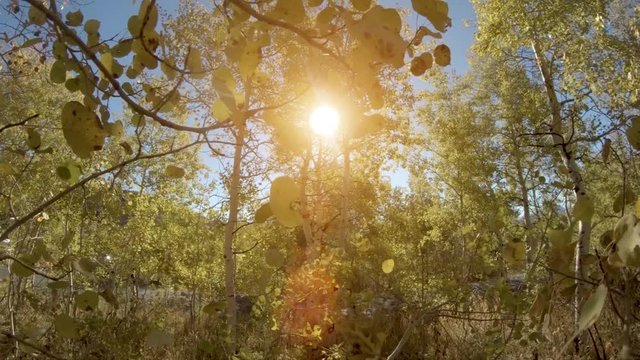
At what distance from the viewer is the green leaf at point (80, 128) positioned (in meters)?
0.56

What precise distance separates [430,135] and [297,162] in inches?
229

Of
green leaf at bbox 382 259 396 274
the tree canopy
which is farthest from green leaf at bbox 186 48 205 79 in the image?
green leaf at bbox 382 259 396 274

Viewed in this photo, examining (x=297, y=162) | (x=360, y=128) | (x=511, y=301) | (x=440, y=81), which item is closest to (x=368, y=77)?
(x=360, y=128)

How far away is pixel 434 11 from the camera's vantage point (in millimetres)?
481

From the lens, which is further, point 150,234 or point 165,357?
point 150,234

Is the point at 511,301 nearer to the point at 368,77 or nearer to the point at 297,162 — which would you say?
the point at 368,77

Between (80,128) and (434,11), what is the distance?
0.49 m

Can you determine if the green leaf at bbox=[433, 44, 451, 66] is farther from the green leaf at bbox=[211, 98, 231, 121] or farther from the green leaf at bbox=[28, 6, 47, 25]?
the green leaf at bbox=[28, 6, 47, 25]

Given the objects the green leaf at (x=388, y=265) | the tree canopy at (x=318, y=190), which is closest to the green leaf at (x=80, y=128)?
the tree canopy at (x=318, y=190)

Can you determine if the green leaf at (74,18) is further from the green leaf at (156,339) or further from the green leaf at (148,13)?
the green leaf at (156,339)

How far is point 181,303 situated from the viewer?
13.7 meters

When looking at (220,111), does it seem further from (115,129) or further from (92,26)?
(92,26)

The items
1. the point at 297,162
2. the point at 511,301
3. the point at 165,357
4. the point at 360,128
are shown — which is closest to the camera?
the point at 360,128

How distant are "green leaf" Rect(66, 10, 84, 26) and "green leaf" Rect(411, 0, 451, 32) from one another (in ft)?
2.29
